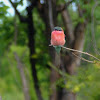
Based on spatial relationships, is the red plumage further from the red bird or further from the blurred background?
the blurred background

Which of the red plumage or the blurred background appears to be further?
the blurred background

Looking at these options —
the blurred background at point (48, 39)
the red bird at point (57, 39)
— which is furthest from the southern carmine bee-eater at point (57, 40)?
the blurred background at point (48, 39)

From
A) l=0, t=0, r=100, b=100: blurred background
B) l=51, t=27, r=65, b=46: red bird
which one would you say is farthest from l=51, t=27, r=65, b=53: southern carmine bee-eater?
l=0, t=0, r=100, b=100: blurred background

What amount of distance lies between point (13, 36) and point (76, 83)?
1.91 meters

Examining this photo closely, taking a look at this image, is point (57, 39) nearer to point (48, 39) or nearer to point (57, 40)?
point (57, 40)

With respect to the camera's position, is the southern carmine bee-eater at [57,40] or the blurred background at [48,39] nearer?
the southern carmine bee-eater at [57,40]

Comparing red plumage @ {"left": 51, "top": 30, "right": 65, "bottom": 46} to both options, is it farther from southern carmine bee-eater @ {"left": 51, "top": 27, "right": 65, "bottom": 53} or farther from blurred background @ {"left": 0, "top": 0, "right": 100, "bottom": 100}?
blurred background @ {"left": 0, "top": 0, "right": 100, "bottom": 100}

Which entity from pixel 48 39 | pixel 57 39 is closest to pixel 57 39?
pixel 57 39

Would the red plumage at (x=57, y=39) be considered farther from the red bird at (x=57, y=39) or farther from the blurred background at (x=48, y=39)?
the blurred background at (x=48, y=39)

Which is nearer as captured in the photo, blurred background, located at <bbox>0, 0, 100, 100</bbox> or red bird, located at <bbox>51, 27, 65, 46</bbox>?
red bird, located at <bbox>51, 27, 65, 46</bbox>

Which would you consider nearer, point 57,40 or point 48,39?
point 57,40

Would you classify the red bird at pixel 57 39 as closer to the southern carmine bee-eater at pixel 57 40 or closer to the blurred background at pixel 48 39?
the southern carmine bee-eater at pixel 57 40

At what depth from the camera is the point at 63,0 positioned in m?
4.72

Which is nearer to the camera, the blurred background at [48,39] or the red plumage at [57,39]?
the red plumage at [57,39]
